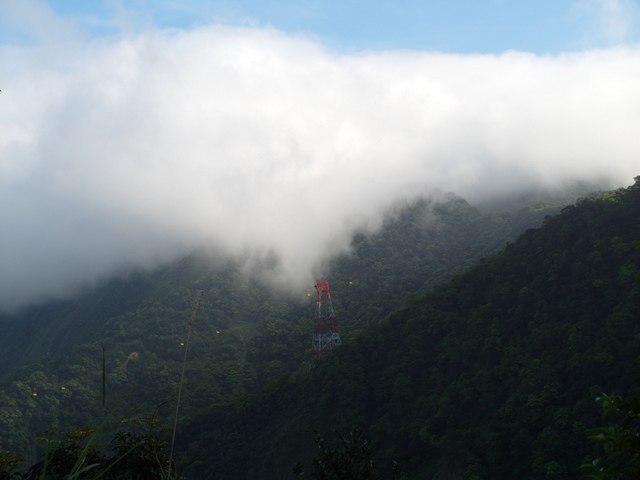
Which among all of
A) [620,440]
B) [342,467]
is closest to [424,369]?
[342,467]

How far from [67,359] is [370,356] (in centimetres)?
6732

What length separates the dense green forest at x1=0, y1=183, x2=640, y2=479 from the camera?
4747 cm

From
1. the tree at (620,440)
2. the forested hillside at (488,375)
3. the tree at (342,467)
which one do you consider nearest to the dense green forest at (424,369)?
the forested hillside at (488,375)

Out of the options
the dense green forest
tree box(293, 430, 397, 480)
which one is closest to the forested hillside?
the dense green forest

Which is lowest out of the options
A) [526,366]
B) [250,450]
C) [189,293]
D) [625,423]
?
[250,450]

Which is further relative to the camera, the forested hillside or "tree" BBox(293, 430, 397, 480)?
the forested hillside

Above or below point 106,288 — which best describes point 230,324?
below

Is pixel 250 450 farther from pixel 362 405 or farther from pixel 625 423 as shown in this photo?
pixel 625 423

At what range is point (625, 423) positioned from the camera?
29.9ft

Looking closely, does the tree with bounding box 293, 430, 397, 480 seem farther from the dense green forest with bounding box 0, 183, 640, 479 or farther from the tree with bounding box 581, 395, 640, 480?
the tree with bounding box 581, 395, 640, 480

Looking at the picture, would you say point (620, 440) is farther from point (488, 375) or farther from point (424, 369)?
point (424, 369)

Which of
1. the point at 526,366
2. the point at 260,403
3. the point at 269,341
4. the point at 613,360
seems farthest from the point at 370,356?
the point at 269,341

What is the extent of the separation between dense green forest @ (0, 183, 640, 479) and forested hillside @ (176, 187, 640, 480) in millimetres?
165

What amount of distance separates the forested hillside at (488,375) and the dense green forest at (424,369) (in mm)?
165
